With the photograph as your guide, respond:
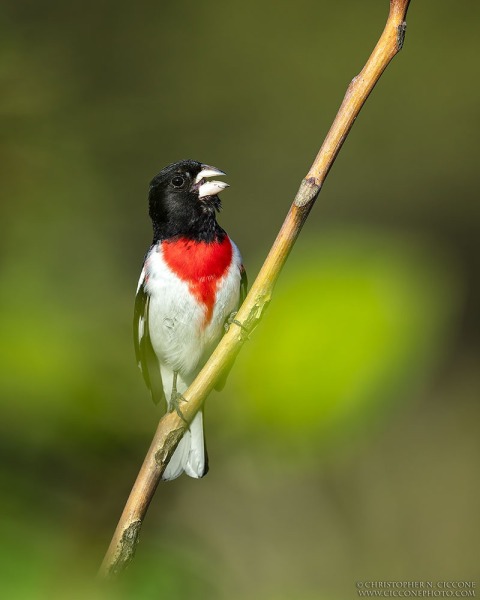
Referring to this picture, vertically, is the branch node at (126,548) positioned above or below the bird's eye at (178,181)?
below

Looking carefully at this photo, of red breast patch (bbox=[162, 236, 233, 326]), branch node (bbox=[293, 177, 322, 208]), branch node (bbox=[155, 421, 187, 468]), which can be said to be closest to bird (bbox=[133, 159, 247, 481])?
red breast patch (bbox=[162, 236, 233, 326])

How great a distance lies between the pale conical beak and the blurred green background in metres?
0.32

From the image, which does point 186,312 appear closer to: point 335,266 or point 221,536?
point 335,266

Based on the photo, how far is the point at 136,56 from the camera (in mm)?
6156

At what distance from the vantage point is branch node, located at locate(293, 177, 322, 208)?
128cm

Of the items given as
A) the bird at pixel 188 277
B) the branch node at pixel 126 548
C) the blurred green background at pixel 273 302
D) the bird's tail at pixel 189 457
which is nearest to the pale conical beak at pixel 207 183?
the bird at pixel 188 277

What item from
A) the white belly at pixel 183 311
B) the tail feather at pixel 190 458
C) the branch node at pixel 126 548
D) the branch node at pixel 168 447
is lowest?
the tail feather at pixel 190 458

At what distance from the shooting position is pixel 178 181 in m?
2.62

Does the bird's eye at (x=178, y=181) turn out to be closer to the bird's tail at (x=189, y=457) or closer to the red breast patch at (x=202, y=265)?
the red breast patch at (x=202, y=265)

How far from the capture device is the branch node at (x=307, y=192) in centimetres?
128

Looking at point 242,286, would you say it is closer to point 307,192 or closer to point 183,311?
point 183,311

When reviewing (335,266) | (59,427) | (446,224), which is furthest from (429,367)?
(446,224)

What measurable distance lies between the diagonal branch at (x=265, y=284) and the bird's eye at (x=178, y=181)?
1200 mm

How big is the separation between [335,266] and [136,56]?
5.61 m
